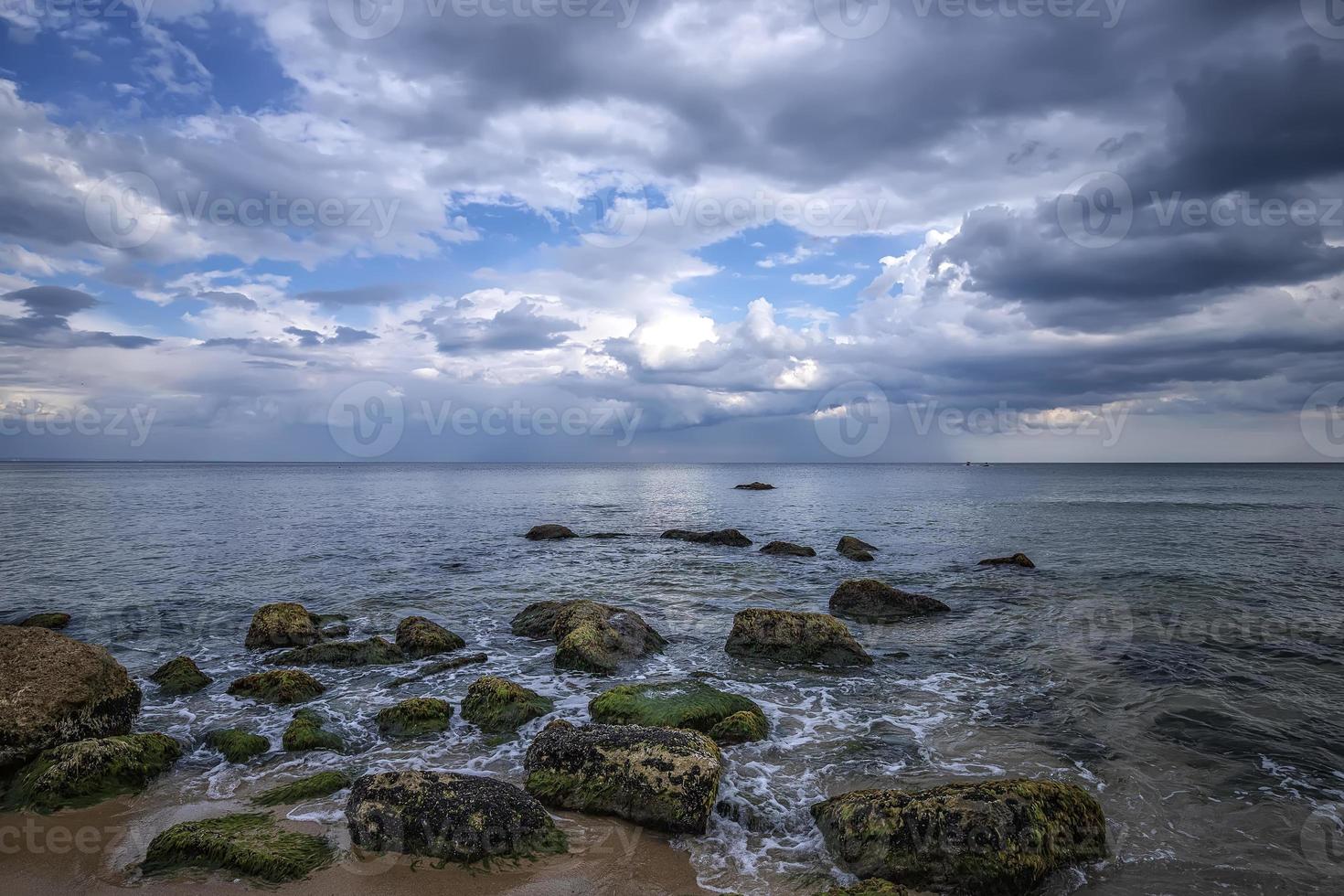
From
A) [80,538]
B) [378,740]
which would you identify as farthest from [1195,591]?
[80,538]

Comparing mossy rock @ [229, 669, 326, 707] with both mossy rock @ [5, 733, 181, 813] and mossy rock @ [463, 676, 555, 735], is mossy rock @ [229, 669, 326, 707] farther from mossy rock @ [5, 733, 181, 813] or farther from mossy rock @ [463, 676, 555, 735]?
mossy rock @ [463, 676, 555, 735]

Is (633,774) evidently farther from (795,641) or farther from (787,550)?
(787,550)

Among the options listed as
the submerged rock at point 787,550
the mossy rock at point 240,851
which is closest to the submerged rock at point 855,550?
the submerged rock at point 787,550

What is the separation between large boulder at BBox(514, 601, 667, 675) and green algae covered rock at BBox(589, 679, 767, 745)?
9.75 ft

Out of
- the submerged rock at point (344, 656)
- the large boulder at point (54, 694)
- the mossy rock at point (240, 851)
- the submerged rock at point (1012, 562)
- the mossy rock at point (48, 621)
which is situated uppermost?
the large boulder at point (54, 694)

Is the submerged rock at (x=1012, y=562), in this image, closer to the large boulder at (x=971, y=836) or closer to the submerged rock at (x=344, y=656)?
the large boulder at (x=971, y=836)

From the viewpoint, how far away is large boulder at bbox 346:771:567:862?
7.36 meters

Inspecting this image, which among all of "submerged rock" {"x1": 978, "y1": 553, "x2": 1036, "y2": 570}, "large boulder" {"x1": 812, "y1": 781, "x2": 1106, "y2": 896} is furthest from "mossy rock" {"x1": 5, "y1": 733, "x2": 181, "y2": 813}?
"submerged rock" {"x1": 978, "y1": 553, "x2": 1036, "y2": 570}

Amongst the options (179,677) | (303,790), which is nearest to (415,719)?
(303,790)

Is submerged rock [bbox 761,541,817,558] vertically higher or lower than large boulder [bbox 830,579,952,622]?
lower

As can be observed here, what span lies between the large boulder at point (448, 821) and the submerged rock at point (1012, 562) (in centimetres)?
2659

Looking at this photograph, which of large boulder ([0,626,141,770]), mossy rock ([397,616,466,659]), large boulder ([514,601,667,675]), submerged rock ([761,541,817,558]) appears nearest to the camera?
large boulder ([0,626,141,770])

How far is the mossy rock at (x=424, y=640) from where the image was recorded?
16.3m

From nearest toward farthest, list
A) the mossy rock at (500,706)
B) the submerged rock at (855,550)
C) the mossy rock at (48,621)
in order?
the mossy rock at (500,706) → the mossy rock at (48,621) → the submerged rock at (855,550)
